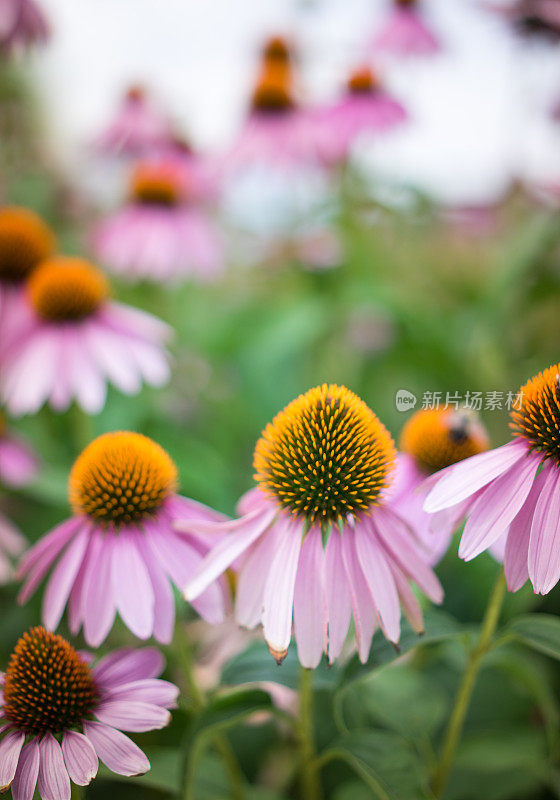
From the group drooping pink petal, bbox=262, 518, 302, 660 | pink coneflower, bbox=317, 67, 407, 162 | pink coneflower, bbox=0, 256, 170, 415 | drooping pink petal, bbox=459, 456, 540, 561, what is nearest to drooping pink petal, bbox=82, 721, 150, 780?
drooping pink petal, bbox=262, 518, 302, 660

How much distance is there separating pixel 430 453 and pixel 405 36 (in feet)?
3.40

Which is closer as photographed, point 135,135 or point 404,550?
point 404,550

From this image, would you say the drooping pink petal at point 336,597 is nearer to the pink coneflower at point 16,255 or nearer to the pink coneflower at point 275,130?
the pink coneflower at point 16,255

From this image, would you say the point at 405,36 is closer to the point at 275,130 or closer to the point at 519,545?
the point at 275,130

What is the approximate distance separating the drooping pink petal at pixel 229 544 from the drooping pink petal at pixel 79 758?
0.10 metres

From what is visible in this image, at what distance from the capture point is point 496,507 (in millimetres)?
398

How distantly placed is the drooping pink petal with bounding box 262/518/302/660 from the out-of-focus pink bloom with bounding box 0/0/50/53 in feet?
2.71

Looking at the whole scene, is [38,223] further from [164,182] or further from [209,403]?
[209,403]

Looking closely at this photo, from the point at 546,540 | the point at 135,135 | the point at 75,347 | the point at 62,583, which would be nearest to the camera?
the point at 546,540

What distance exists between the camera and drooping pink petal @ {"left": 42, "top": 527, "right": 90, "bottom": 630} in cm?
47

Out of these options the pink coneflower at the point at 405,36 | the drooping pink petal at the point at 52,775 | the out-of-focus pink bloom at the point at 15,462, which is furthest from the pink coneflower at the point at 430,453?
the pink coneflower at the point at 405,36

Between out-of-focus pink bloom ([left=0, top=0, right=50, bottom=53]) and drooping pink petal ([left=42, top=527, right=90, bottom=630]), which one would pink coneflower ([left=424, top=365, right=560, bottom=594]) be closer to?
drooping pink petal ([left=42, top=527, right=90, bottom=630])

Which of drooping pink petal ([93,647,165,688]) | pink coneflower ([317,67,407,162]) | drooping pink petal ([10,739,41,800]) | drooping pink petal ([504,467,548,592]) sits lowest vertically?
drooping pink petal ([10,739,41,800])

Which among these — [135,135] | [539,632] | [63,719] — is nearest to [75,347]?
[63,719]
